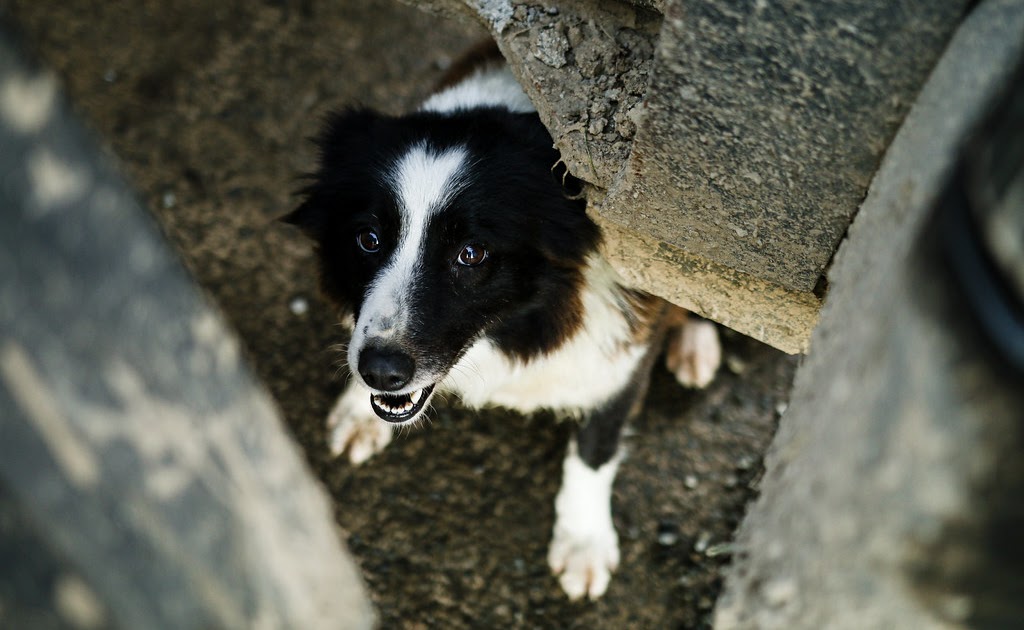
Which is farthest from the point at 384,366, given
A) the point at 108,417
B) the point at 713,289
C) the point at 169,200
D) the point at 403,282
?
the point at 169,200

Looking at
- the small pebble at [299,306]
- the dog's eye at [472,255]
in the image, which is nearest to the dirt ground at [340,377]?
the small pebble at [299,306]

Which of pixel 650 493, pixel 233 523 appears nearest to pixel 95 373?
pixel 233 523

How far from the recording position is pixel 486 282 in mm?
1927

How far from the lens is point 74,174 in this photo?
51 centimetres

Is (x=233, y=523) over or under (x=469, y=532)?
over

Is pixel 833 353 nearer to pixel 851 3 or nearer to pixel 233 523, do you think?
pixel 851 3

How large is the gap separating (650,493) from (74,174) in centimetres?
227

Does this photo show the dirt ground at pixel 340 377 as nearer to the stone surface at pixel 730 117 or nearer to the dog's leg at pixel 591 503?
the dog's leg at pixel 591 503

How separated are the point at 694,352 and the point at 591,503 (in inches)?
27.1

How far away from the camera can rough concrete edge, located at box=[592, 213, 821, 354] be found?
1.95m

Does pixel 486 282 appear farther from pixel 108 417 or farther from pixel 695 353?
pixel 108 417

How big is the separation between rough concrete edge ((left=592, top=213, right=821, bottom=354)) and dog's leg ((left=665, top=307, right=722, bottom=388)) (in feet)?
2.01

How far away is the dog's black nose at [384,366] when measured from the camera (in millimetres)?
1803

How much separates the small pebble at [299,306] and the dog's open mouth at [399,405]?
98 centimetres
